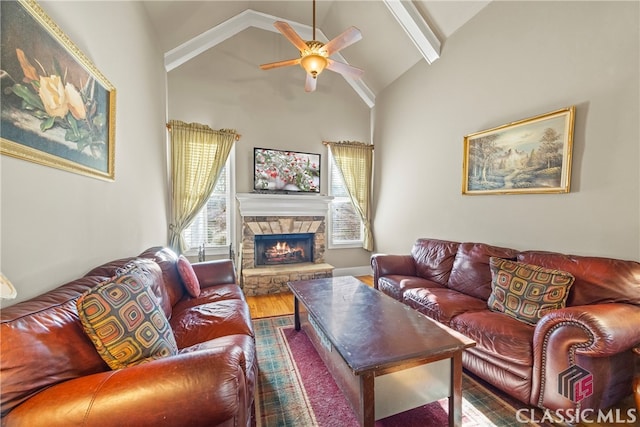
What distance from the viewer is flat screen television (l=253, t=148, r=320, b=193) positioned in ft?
13.3

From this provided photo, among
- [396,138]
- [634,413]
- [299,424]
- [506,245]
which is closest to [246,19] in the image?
[396,138]

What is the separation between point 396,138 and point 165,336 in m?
4.00

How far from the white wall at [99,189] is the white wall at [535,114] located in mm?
3438

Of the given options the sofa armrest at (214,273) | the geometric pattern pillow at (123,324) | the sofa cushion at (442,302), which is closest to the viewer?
the geometric pattern pillow at (123,324)

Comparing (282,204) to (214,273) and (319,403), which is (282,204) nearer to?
(214,273)

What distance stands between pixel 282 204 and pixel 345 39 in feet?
7.99

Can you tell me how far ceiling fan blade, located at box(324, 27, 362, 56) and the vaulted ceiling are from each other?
48.8 inches

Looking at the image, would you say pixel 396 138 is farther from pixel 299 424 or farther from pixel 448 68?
pixel 299 424

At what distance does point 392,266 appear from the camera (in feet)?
10.4

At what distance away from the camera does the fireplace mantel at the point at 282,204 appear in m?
3.95

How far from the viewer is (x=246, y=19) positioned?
152 inches

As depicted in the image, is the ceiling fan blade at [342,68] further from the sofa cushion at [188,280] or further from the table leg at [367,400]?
the table leg at [367,400]
